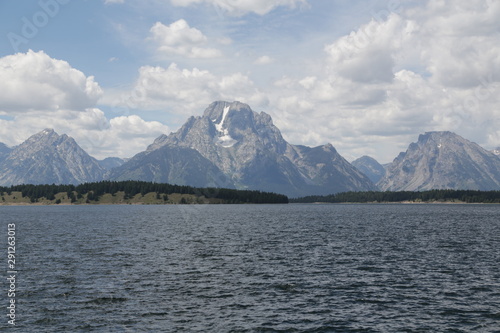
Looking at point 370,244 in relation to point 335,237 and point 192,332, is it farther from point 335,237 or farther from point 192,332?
point 192,332

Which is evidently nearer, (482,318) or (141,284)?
Answer: (482,318)

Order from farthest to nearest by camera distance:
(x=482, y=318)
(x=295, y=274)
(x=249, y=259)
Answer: (x=249, y=259) < (x=295, y=274) < (x=482, y=318)

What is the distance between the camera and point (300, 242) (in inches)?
4242

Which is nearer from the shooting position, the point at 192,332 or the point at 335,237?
the point at 192,332

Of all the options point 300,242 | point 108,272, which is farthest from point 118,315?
point 300,242

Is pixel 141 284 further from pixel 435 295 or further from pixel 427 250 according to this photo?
pixel 427 250

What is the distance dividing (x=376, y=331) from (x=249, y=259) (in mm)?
42477

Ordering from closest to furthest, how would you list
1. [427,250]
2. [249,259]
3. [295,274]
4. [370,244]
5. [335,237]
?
[295,274]
[249,259]
[427,250]
[370,244]
[335,237]

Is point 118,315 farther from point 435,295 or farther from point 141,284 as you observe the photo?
point 435,295

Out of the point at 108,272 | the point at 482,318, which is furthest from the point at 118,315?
the point at 482,318

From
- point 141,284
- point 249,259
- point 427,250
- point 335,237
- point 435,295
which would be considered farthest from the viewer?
point 335,237

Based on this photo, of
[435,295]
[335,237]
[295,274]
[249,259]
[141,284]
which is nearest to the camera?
[435,295]

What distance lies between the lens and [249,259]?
262 feet

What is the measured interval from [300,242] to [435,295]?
186 ft
